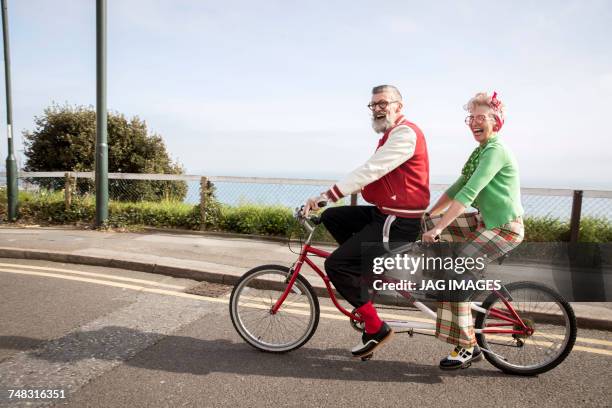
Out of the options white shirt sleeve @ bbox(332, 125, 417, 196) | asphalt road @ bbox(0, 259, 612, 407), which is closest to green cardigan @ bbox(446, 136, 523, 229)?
white shirt sleeve @ bbox(332, 125, 417, 196)

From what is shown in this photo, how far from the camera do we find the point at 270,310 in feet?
11.7

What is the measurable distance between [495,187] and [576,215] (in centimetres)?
482

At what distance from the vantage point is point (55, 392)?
276cm

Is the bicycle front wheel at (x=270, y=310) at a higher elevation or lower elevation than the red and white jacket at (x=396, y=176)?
lower

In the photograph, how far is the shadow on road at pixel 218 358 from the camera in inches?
124

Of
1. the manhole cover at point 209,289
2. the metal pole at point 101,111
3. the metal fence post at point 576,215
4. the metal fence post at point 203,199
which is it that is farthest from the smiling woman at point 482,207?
the metal pole at point 101,111

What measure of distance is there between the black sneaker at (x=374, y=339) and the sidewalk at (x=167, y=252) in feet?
5.98

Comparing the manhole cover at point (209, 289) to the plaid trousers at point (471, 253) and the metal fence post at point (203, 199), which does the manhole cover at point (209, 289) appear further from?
the metal fence post at point (203, 199)

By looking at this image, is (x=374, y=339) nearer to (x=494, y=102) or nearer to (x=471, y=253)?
(x=471, y=253)

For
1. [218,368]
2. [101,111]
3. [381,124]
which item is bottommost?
[218,368]

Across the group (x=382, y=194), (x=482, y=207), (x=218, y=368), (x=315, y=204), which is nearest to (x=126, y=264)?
(x=218, y=368)

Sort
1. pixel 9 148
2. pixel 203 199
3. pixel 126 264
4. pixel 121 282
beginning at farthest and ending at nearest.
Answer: pixel 9 148, pixel 203 199, pixel 126 264, pixel 121 282

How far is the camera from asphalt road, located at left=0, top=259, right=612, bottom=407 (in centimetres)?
279

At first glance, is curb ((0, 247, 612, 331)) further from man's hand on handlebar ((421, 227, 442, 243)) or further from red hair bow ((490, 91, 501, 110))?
red hair bow ((490, 91, 501, 110))
